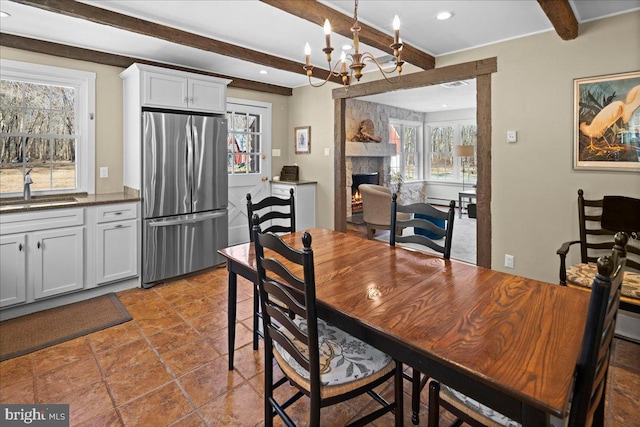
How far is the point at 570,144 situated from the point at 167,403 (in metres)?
3.52

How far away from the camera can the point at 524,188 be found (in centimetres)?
326

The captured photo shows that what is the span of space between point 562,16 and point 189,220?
3729 mm

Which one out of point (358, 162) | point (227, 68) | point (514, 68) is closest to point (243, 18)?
point (227, 68)

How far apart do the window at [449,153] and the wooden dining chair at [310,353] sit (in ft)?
26.9

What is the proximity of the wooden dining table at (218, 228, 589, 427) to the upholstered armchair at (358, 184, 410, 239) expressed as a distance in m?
3.18

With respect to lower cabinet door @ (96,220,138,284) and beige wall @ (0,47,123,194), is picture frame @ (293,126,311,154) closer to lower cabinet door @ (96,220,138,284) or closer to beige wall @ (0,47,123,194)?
beige wall @ (0,47,123,194)

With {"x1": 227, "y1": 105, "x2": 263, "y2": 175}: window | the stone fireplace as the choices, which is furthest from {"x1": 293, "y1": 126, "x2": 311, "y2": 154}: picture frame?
the stone fireplace

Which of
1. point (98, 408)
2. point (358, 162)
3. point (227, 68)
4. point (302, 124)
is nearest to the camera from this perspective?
point (98, 408)

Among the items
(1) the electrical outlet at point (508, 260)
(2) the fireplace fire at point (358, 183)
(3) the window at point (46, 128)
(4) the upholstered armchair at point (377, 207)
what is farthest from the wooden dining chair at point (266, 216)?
(2) the fireplace fire at point (358, 183)

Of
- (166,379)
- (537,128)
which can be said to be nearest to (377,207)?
(537,128)

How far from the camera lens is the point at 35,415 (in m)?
1.89

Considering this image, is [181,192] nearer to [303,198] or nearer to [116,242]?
[116,242]

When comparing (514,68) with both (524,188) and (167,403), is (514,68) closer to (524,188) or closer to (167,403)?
(524,188)

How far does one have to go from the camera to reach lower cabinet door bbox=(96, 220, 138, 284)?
11.2 feet
